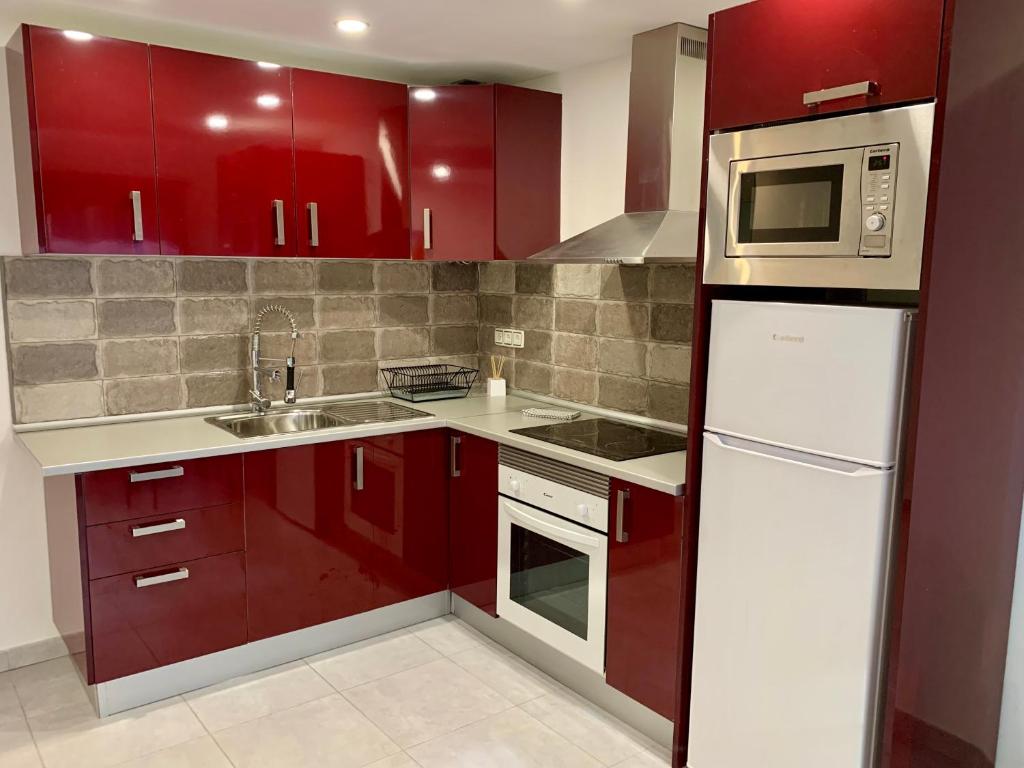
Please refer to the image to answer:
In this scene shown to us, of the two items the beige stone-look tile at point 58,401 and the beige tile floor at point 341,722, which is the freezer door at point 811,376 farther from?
the beige stone-look tile at point 58,401

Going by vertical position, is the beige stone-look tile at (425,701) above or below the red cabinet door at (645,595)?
below

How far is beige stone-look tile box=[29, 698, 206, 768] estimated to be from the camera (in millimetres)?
2441

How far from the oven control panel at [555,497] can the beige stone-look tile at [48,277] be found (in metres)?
1.68

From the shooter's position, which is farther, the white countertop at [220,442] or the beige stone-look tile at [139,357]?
the beige stone-look tile at [139,357]

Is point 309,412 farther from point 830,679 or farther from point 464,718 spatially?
point 830,679

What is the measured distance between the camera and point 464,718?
2.68 meters

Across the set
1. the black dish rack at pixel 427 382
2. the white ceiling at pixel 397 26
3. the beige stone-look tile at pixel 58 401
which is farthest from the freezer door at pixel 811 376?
the beige stone-look tile at pixel 58 401

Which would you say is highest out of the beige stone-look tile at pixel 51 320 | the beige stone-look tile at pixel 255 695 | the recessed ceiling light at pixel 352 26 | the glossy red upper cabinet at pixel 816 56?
the recessed ceiling light at pixel 352 26

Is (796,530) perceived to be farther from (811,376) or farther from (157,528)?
(157,528)

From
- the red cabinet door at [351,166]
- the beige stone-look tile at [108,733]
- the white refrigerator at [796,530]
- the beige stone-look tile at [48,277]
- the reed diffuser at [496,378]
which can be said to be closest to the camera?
the white refrigerator at [796,530]

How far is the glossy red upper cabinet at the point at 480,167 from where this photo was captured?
3.23 m

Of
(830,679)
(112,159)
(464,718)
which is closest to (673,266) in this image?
(830,679)

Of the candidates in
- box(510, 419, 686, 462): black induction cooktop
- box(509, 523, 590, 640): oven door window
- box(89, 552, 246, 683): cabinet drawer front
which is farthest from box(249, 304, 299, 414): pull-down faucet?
box(509, 523, 590, 640): oven door window

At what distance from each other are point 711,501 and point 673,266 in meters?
1.07
